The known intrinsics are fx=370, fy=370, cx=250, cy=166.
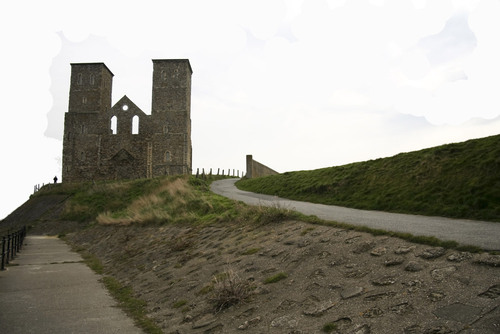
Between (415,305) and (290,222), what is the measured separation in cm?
513

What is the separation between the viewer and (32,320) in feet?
21.7

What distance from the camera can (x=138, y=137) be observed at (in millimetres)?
54125

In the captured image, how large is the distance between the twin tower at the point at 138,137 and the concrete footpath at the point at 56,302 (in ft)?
135

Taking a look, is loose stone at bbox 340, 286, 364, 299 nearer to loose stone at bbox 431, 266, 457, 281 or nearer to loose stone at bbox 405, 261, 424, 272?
loose stone at bbox 405, 261, 424, 272

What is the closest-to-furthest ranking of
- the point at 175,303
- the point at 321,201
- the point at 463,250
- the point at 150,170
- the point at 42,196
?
1. the point at 463,250
2. the point at 175,303
3. the point at 321,201
4. the point at 42,196
5. the point at 150,170

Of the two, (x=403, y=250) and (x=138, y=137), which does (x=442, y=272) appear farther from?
(x=138, y=137)

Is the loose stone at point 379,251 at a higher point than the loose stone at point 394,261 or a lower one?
higher

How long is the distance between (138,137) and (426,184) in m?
47.3

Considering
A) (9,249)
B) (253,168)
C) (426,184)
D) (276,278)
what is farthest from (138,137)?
(276,278)

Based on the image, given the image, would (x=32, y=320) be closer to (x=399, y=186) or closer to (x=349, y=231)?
(x=349, y=231)

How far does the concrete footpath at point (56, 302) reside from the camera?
20.8 ft

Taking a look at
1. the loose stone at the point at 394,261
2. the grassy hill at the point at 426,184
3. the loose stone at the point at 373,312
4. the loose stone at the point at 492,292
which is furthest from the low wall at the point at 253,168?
the loose stone at the point at 492,292

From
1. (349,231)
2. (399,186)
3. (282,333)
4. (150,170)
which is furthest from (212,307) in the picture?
(150,170)

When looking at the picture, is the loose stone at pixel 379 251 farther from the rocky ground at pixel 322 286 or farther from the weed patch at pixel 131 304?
the weed patch at pixel 131 304
